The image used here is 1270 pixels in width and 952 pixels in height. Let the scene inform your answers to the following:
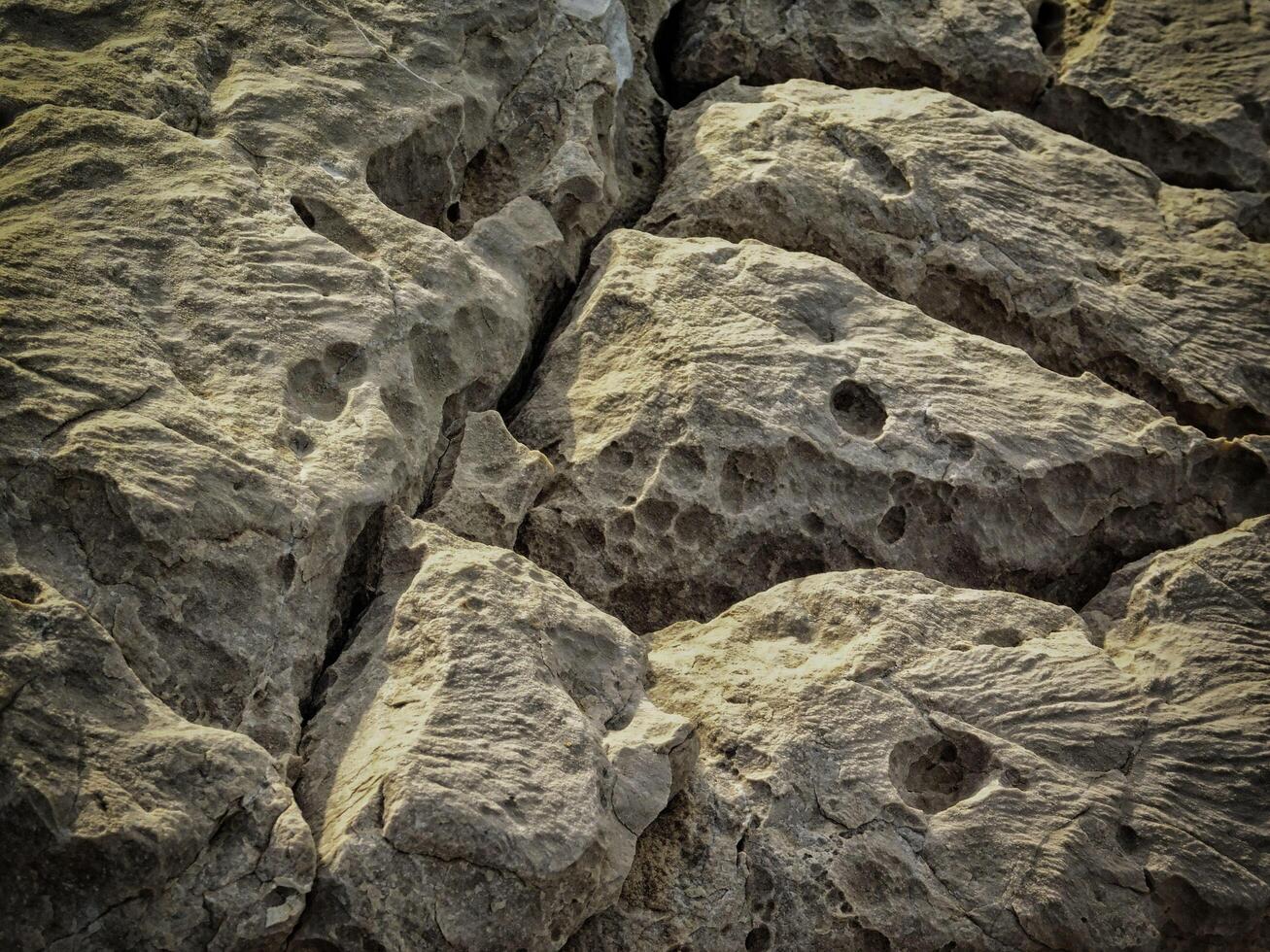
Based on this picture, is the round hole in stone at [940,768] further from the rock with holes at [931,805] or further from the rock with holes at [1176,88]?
the rock with holes at [1176,88]

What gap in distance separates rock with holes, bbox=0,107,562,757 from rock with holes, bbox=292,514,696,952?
21 cm

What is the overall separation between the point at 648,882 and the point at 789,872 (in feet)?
1.30

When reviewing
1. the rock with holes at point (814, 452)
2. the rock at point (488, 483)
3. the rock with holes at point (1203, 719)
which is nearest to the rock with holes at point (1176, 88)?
the rock with holes at point (814, 452)

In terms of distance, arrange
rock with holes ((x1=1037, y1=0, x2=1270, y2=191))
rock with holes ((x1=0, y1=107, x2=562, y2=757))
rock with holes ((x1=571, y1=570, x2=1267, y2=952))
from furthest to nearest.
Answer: rock with holes ((x1=1037, y1=0, x2=1270, y2=191)) < rock with holes ((x1=571, y1=570, x2=1267, y2=952)) < rock with holes ((x1=0, y1=107, x2=562, y2=757))

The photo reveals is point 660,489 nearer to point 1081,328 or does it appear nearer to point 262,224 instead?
point 262,224

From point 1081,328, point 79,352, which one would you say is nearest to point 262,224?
point 79,352

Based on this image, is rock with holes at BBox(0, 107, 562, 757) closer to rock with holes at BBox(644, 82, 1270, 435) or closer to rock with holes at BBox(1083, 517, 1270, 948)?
rock with holes at BBox(644, 82, 1270, 435)

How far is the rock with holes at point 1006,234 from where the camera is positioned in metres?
4.83

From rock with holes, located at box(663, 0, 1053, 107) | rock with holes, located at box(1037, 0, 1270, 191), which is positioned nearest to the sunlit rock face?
rock with holes, located at box(1037, 0, 1270, 191)

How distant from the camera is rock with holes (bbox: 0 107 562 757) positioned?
3.21 metres

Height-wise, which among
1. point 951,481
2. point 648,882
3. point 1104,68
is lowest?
point 648,882

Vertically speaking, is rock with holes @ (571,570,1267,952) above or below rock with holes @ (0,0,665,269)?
below

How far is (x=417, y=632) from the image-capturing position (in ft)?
11.5

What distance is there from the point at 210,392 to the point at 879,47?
3748mm
